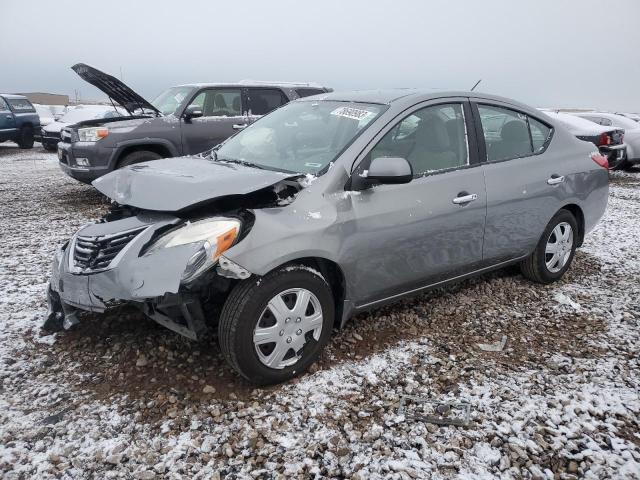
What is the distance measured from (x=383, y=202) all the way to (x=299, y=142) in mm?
805

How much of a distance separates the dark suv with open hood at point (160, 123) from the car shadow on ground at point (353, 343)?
13.3 ft

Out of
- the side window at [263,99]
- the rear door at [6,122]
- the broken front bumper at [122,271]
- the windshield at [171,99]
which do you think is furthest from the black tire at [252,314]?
the rear door at [6,122]

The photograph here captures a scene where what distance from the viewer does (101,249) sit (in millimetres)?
2684

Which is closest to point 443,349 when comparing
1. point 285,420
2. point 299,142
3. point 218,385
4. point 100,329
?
point 285,420

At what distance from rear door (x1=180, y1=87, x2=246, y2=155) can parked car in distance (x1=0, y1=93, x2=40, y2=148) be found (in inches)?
430

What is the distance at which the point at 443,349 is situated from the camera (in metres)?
3.28

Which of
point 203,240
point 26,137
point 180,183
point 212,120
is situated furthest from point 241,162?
point 26,137

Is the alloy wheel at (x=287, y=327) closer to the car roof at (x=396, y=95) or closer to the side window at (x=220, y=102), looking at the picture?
the car roof at (x=396, y=95)

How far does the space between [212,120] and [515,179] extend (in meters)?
5.25

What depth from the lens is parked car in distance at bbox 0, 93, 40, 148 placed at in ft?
49.8

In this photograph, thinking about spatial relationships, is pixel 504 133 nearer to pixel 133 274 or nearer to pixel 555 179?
pixel 555 179

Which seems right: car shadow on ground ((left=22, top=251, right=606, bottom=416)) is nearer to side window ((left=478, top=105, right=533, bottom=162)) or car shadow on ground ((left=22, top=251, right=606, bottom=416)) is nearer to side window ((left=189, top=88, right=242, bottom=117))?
side window ((left=478, top=105, right=533, bottom=162))

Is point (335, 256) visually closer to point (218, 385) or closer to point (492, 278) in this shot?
point (218, 385)

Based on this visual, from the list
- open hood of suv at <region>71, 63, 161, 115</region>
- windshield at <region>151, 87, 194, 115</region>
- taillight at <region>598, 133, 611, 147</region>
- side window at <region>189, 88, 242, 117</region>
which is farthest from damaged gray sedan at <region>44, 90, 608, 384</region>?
taillight at <region>598, 133, 611, 147</region>
